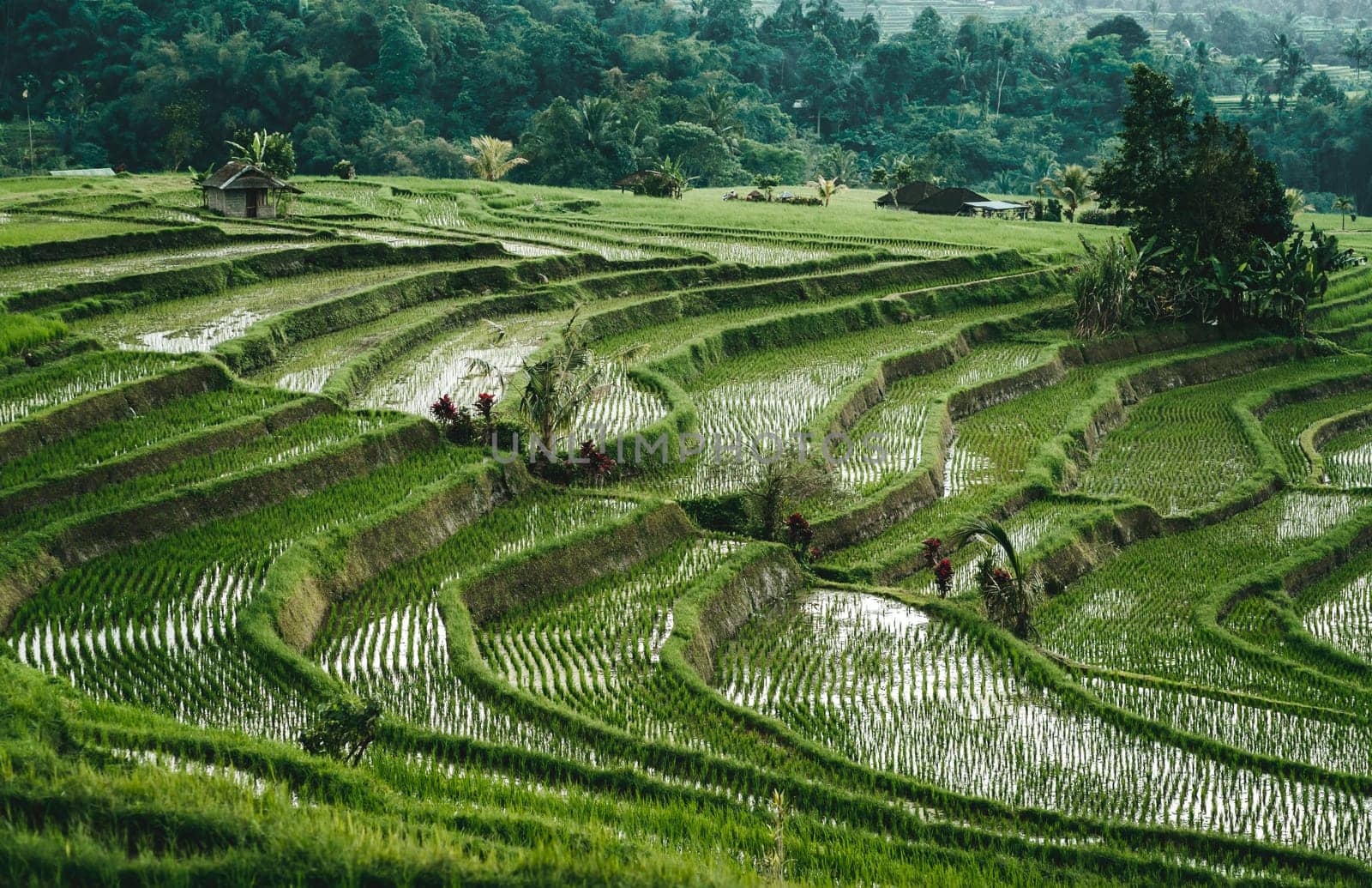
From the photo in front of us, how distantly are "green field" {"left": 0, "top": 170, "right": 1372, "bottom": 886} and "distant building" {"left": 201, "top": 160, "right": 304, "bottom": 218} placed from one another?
10.6 feet

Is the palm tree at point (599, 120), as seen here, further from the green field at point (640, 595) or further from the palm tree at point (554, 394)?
the palm tree at point (554, 394)

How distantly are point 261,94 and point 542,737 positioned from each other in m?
37.5

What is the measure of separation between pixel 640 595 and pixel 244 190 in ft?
50.6

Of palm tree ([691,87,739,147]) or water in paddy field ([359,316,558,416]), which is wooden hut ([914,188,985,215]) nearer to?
palm tree ([691,87,739,147])

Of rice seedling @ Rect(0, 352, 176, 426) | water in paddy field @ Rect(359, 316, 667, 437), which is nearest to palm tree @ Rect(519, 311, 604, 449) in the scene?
water in paddy field @ Rect(359, 316, 667, 437)

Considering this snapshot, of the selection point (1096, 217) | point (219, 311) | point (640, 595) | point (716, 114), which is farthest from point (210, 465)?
point (716, 114)

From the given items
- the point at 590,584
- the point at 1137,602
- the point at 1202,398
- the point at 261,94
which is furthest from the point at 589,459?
the point at 261,94

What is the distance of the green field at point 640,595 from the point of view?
6.36 meters

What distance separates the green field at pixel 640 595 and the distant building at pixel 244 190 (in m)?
3.24

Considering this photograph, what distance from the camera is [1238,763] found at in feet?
26.6

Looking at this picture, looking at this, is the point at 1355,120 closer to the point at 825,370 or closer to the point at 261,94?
the point at 261,94

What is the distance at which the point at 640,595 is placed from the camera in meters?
10.1

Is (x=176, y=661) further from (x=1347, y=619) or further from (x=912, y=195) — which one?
(x=912, y=195)

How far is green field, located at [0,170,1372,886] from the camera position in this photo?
636 cm
